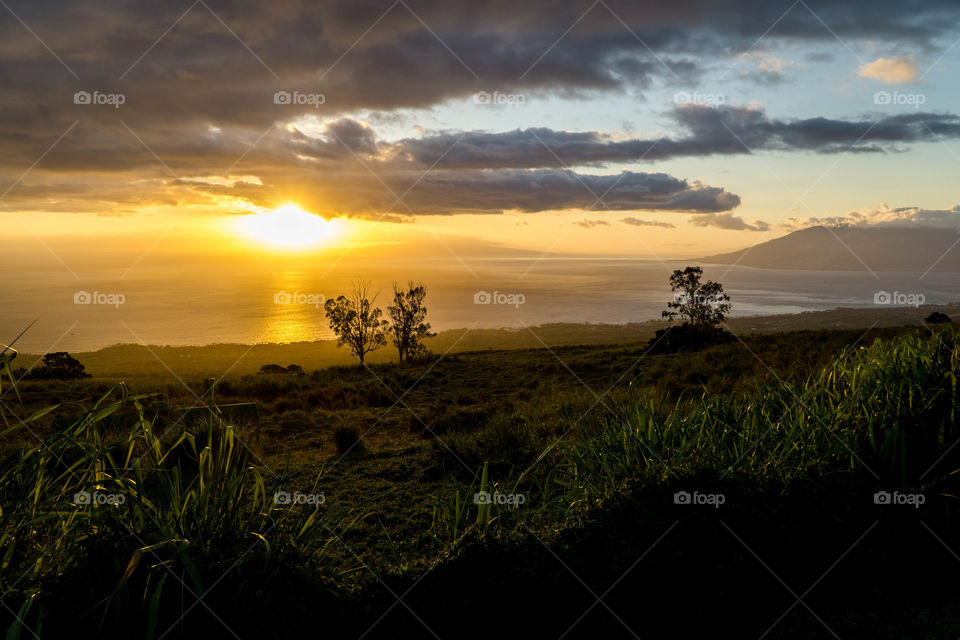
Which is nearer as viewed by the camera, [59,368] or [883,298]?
[883,298]

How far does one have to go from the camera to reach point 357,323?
1761 inches

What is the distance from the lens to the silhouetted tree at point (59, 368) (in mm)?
30500

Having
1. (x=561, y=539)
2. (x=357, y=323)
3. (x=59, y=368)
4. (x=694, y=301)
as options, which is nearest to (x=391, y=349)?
(x=357, y=323)

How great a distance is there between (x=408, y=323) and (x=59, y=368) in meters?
22.1

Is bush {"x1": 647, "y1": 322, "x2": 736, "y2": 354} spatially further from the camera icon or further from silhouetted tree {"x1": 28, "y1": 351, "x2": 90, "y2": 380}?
silhouetted tree {"x1": 28, "y1": 351, "x2": 90, "y2": 380}

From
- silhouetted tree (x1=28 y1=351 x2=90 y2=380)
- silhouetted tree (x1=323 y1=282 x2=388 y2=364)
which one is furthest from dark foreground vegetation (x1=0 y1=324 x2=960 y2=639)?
silhouetted tree (x1=323 y1=282 x2=388 y2=364)

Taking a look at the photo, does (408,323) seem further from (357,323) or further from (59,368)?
(59,368)

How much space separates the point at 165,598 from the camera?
2.77 m

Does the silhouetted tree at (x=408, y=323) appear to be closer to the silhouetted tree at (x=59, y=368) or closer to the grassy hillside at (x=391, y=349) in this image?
the grassy hillside at (x=391, y=349)

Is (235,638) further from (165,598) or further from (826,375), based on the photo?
(826,375)

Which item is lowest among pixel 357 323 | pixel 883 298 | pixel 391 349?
pixel 883 298

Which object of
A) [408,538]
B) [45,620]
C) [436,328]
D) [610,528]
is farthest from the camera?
[436,328]

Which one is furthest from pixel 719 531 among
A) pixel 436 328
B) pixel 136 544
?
pixel 436 328

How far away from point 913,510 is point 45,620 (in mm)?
5007
